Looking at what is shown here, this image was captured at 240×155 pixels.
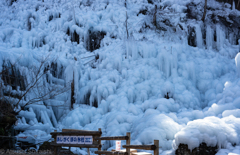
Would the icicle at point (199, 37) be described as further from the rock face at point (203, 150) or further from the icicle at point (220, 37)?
the rock face at point (203, 150)

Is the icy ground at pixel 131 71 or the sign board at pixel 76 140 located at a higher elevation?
the icy ground at pixel 131 71

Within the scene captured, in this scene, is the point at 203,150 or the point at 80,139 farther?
the point at 203,150

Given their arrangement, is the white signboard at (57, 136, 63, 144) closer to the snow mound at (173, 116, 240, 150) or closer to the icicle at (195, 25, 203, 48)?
the snow mound at (173, 116, 240, 150)

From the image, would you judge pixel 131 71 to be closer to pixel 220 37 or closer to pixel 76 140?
pixel 220 37

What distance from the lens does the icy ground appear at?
8078 millimetres

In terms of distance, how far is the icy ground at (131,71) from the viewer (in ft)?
26.5

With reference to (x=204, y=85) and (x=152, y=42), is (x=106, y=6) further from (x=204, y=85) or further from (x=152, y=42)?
(x=204, y=85)

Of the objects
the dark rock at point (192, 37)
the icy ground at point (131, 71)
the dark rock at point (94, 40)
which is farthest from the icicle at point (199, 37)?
the dark rock at point (94, 40)

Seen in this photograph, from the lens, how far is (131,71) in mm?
11312

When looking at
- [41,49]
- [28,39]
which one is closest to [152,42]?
[41,49]

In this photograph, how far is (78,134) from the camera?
5.42m

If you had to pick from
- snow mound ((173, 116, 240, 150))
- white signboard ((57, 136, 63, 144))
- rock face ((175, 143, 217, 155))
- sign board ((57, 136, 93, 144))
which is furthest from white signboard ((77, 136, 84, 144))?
rock face ((175, 143, 217, 155))

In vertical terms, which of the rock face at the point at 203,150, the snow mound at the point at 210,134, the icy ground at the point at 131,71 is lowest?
the rock face at the point at 203,150

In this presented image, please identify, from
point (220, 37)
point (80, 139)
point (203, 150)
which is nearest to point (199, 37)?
point (220, 37)
